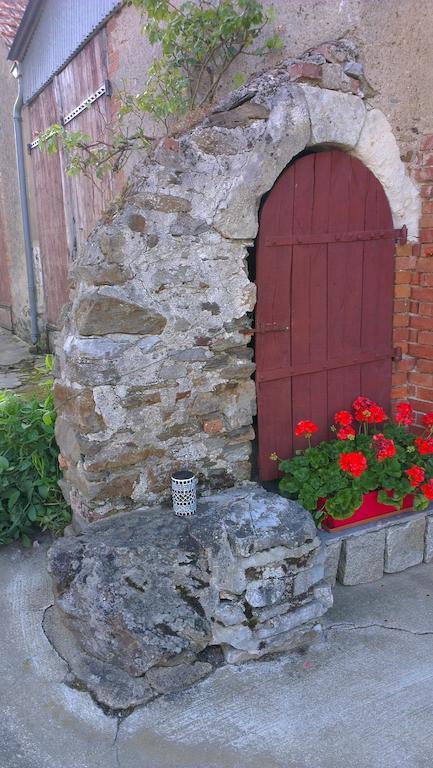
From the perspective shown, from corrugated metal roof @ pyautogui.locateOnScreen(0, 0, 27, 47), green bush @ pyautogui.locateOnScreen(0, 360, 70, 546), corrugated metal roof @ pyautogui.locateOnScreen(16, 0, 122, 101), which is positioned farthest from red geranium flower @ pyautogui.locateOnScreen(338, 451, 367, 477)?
corrugated metal roof @ pyautogui.locateOnScreen(0, 0, 27, 47)

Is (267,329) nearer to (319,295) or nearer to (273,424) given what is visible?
(319,295)

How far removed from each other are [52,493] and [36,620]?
79 centimetres

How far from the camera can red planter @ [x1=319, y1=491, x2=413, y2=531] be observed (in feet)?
10.5

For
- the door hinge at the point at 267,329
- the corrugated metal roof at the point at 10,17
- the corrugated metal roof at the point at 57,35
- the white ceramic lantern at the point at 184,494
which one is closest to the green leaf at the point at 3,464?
the white ceramic lantern at the point at 184,494

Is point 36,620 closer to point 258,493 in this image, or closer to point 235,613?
point 235,613

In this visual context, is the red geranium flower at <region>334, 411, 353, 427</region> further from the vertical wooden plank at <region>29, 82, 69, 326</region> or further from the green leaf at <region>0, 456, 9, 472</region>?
Answer: the vertical wooden plank at <region>29, 82, 69, 326</region>

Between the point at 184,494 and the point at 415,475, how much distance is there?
1.18 metres

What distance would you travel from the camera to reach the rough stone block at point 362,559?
3184 millimetres

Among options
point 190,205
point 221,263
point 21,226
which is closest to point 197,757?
point 221,263

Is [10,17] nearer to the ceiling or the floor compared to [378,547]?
nearer to the ceiling

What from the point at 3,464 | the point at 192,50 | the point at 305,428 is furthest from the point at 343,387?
the point at 192,50

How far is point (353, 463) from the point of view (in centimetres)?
304

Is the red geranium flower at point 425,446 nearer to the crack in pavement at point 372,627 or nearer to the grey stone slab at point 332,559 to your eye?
the grey stone slab at point 332,559

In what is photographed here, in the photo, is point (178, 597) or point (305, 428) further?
point (305, 428)
